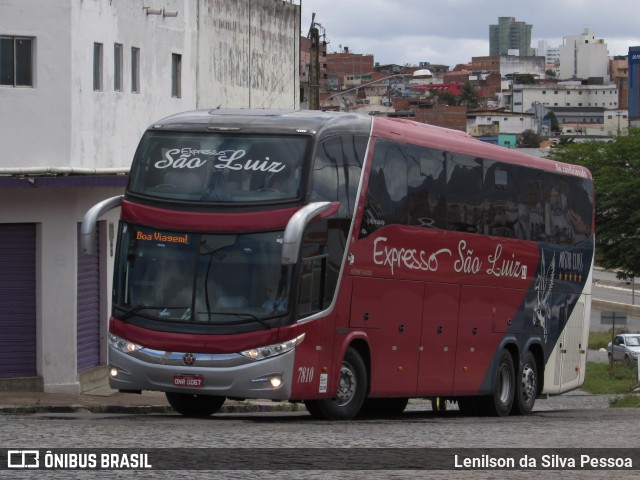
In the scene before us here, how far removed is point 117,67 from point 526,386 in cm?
1046

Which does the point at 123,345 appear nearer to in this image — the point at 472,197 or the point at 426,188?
the point at 426,188

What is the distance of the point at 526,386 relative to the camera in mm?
25062

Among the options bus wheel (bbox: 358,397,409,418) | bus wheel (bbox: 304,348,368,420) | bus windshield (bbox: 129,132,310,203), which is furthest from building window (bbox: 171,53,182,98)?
bus wheel (bbox: 304,348,368,420)

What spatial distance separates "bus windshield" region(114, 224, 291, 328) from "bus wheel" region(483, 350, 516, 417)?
7426 mm

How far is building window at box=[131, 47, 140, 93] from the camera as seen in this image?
2933 cm

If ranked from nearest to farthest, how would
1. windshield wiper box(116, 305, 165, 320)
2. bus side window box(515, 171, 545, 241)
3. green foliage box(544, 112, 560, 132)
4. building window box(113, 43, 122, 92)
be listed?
windshield wiper box(116, 305, 165, 320) < bus side window box(515, 171, 545, 241) < building window box(113, 43, 122, 92) < green foliage box(544, 112, 560, 132)

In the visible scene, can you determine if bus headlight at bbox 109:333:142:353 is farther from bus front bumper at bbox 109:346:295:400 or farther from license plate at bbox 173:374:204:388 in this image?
license plate at bbox 173:374:204:388

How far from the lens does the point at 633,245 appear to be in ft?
178

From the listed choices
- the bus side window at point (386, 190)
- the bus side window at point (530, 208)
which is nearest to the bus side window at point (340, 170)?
the bus side window at point (386, 190)

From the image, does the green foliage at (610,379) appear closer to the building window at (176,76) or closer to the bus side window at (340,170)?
the building window at (176,76)

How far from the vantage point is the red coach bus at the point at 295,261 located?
56.1ft

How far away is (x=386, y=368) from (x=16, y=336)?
8576 mm

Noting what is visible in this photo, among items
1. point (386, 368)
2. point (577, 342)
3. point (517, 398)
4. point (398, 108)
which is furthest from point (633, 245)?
point (398, 108)

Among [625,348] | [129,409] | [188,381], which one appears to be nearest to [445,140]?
[188,381]
